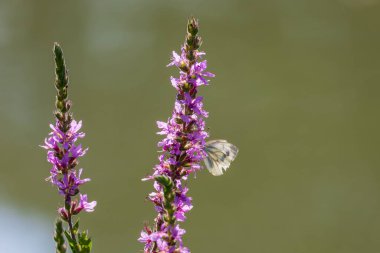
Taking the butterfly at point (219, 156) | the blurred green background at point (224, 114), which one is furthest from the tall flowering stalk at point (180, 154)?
the blurred green background at point (224, 114)

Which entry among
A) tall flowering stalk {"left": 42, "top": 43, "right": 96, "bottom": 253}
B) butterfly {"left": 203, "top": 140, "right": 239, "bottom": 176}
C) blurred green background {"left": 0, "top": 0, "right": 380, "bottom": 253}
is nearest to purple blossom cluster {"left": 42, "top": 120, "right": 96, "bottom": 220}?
tall flowering stalk {"left": 42, "top": 43, "right": 96, "bottom": 253}

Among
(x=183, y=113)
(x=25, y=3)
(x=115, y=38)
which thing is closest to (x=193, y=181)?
(x=115, y=38)

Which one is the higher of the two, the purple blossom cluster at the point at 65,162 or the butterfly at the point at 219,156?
the butterfly at the point at 219,156

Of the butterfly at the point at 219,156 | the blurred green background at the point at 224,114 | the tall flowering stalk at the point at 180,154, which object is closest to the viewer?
the tall flowering stalk at the point at 180,154

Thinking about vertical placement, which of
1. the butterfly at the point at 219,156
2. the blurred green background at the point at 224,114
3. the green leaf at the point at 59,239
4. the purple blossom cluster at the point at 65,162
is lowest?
the green leaf at the point at 59,239

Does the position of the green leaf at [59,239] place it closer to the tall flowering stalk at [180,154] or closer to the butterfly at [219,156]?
the tall flowering stalk at [180,154]

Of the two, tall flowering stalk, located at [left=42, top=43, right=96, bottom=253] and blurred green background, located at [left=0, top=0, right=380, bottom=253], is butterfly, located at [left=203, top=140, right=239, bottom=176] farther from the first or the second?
blurred green background, located at [left=0, top=0, right=380, bottom=253]
